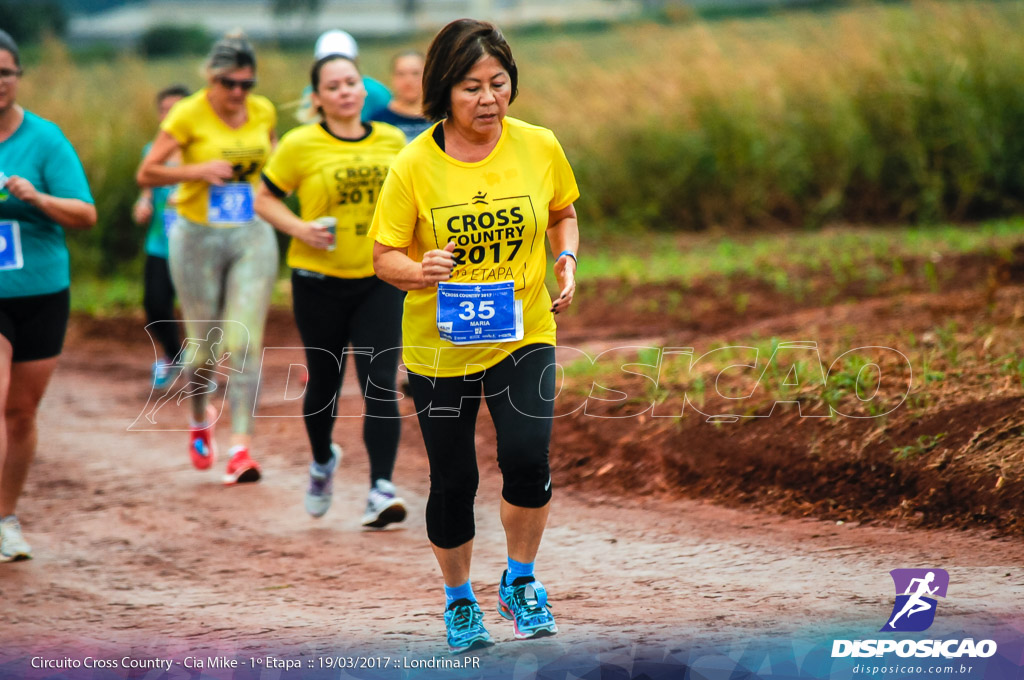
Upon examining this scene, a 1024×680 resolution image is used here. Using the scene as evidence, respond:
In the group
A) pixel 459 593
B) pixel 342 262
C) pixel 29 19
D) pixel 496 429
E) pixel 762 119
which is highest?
pixel 29 19

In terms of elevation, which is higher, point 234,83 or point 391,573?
point 234,83

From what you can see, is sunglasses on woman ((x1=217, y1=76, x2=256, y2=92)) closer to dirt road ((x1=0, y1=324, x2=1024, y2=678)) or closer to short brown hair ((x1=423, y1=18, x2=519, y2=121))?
dirt road ((x1=0, y1=324, x2=1024, y2=678))

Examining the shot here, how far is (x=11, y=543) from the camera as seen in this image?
19.2 feet

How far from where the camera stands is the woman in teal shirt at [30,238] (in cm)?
543

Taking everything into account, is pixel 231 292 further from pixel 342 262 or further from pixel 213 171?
pixel 342 262

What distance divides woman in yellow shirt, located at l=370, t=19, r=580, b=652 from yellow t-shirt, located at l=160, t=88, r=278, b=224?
329cm

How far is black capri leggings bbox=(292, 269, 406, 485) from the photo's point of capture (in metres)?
6.07

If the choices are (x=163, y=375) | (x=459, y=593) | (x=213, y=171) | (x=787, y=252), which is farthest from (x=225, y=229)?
(x=787, y=252)

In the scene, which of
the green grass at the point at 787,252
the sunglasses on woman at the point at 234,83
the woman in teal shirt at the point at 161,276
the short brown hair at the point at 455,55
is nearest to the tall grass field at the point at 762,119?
the green grass at the point at 787,252

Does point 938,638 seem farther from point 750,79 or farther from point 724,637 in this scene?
point 750,79

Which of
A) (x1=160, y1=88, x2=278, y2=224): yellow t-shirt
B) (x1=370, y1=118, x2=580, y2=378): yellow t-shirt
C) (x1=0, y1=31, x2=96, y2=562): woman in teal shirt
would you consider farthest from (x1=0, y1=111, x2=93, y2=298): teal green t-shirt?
(x1=370, y1=118, x2=580, y2=378): yellow t-shirt

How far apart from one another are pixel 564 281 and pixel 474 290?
411 millimetres

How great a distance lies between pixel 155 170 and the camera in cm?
723

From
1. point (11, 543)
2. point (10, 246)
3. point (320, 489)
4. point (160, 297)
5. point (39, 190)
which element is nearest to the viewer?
point (10, 246)
